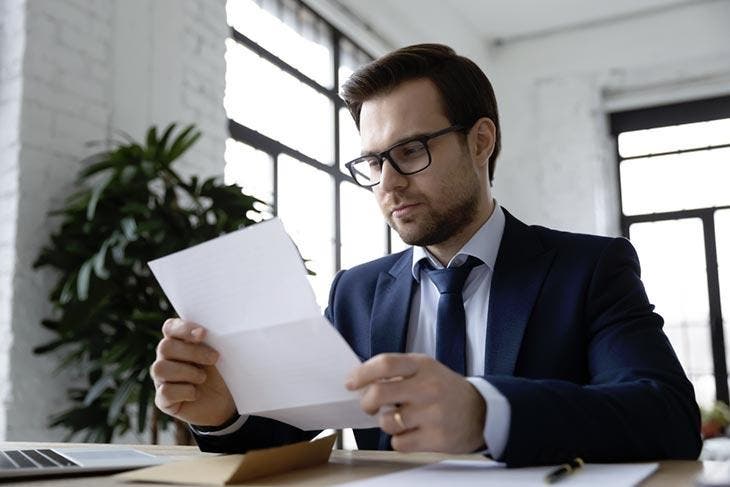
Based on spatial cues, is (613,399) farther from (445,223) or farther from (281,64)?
(281,64)

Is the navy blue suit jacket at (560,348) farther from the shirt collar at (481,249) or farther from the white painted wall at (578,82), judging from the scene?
the white painted wall at (578,82)

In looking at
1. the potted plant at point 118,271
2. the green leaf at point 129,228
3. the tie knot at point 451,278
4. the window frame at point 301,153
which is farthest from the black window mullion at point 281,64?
the tie knot at point 451,278

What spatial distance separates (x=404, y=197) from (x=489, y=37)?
5905 mm

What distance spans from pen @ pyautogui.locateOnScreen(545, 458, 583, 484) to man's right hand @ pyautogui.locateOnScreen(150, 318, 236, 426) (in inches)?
17.5

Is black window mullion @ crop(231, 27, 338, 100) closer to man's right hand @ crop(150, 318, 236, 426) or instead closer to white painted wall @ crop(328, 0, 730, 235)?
white painted wall @ crop(328, 0, 730, 235)

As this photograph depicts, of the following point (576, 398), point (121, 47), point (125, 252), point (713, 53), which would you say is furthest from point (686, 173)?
point (576, 398)

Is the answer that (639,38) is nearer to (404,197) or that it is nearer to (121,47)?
(121,47)

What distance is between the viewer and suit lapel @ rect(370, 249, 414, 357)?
1.49 meters

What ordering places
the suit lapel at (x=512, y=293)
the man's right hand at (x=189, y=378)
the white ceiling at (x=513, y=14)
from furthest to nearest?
the white ceiling at (x=513, y=14), the suit lapel at (x=512, y=293), the man's right hand at (x=189, y=378)

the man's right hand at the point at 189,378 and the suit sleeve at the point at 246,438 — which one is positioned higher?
the man's right hand at the point at 189,378

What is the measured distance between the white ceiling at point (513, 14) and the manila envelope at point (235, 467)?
197 inches

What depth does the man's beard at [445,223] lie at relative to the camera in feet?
4.94

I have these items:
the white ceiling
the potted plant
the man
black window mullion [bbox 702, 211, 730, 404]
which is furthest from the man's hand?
black window mullion [bbox 702, 211, 730, 404]

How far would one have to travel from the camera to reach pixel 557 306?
138 cm
